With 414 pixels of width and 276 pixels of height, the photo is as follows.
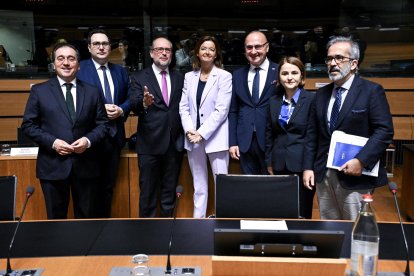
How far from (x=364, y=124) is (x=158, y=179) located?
5.56ft

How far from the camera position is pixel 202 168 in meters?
3.50

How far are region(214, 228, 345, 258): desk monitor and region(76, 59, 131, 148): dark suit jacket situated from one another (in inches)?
83.7

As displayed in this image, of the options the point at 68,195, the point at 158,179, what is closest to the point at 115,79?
the point at 158,179

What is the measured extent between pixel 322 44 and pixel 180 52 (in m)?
2.35

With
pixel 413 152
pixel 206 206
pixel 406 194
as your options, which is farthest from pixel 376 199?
pixel 206 206

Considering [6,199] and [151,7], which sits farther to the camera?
[151,7]

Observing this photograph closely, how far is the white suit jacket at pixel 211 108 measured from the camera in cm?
330

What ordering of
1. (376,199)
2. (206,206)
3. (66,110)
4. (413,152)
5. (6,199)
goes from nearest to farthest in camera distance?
(6,199)
(66,110)
(206,206)
(413,152)
(376,199)

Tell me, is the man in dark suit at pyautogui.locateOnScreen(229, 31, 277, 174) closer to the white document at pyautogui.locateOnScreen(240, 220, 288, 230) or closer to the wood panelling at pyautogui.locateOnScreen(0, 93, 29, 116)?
the white document at pyautogui.locateOnScreen(240, 220, 288, 230)

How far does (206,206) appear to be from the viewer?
143 inches

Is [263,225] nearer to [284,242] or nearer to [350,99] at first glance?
[284,242]

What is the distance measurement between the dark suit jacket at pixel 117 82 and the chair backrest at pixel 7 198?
1.19m

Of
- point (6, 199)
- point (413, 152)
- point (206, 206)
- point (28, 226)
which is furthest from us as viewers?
point (413, 152)

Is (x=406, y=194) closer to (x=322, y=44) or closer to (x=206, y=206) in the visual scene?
(x=206, y=206)
